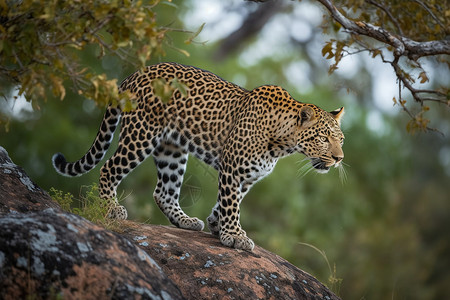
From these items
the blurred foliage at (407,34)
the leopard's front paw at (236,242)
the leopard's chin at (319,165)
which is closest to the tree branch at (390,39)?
the blurred foliage at (407,34)

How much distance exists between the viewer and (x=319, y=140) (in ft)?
27.7

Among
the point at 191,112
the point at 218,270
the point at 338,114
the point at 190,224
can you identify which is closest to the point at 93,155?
the point at 191,112

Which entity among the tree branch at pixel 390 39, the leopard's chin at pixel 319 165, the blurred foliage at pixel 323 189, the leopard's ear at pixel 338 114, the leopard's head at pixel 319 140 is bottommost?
the blurred foliage at pixel 323 189

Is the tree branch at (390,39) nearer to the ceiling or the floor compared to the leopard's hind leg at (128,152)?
nearer to the ceiling

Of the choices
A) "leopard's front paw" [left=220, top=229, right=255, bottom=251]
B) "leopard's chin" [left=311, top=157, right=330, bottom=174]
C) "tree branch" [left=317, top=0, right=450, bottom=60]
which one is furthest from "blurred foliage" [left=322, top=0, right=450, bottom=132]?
"leopard's front paw" [left=220, top=229, right=255, bottom=251]

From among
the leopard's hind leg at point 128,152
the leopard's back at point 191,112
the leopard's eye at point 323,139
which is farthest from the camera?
the leopard's back at point 191,112

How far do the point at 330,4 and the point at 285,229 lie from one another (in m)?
18.0

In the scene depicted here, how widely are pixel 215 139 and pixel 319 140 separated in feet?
4.27

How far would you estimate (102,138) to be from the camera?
9086mm

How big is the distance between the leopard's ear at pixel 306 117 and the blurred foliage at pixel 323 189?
9939mm

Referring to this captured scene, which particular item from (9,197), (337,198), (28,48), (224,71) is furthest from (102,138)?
(337,198)

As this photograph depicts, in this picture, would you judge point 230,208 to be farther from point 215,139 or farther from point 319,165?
point 319,165

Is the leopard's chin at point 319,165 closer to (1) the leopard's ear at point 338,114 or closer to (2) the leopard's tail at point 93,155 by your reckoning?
(1) the leopard's ear at point 338,114

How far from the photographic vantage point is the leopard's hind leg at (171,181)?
30.4ft
